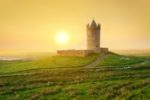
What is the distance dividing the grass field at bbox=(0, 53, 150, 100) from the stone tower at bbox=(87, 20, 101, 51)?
52.5ft

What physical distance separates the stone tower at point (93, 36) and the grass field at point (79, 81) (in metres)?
16.0

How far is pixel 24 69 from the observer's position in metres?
80.9

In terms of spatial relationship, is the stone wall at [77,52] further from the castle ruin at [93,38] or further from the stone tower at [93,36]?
the stone tower at [93,36]

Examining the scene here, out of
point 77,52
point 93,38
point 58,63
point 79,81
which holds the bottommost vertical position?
point 79,81

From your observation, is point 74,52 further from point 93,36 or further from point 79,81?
point 79,81

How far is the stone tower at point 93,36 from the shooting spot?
4060 inches

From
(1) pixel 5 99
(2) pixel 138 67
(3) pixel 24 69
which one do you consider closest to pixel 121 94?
(1) pixel 5 99

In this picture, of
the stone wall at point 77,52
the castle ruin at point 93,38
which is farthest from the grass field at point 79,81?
the castle ruin at point 93,38

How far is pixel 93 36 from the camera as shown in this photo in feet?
341

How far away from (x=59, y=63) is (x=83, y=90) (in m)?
33.2

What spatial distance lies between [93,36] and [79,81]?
43308 millimetres

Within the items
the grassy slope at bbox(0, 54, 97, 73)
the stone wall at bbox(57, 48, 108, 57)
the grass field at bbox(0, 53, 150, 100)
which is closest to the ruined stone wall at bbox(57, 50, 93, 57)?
the stone wall at bbox(57, 48, 108, 57)

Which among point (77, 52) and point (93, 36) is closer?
point (77, 52)

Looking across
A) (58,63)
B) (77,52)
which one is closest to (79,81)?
(58,63)
